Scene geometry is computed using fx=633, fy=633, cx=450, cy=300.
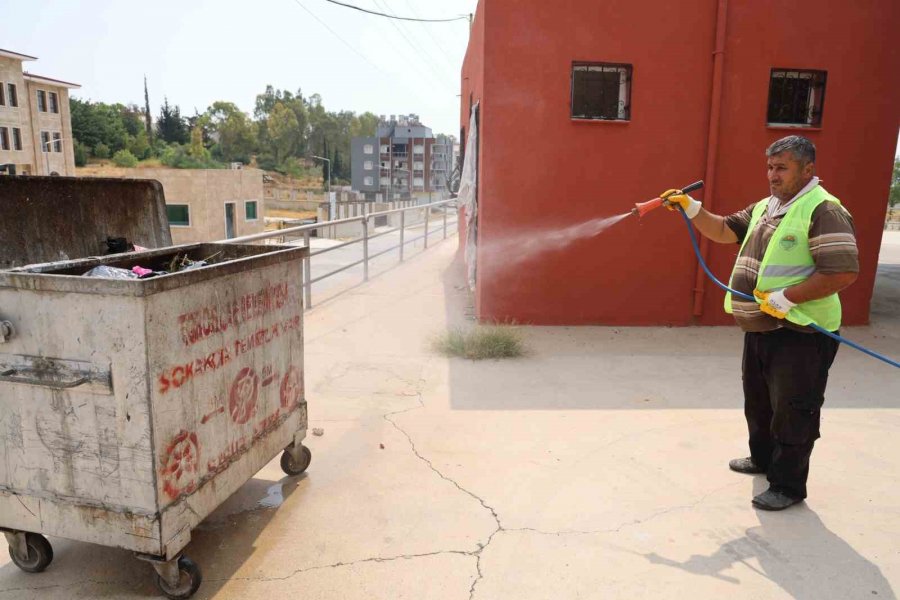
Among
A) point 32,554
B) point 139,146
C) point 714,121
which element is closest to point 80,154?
point 139,146

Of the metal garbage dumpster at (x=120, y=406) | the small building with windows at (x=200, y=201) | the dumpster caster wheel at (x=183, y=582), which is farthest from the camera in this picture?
the small building with windows at (x=200, y=201)

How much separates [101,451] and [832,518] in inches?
126

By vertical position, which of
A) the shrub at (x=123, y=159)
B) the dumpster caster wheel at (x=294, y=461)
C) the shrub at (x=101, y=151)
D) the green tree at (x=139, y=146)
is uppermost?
the green tree at (x=139, y=146)

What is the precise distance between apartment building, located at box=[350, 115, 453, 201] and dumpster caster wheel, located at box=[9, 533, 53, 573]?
82460 millimetres

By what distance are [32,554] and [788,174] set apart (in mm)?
3643

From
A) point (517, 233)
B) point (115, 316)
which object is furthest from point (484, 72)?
point (115, 316)

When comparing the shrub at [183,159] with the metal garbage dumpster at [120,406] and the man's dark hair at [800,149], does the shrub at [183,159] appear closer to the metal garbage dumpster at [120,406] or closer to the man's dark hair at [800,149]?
the metal garbage dumpster at [120,406]

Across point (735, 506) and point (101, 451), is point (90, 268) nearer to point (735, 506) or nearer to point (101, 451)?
point (101, 451)

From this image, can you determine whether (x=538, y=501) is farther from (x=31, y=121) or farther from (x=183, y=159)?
(x=183, y=159)

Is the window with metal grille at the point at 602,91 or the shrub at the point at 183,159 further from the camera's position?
the shrub at the point at 183,159

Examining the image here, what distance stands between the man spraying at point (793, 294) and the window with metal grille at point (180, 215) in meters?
34.7

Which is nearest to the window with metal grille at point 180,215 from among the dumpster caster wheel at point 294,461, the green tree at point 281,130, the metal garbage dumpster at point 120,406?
the dumpster caster wheel at point 294,461

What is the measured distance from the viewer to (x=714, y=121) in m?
6.40

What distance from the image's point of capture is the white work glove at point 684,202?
3.57 meters
